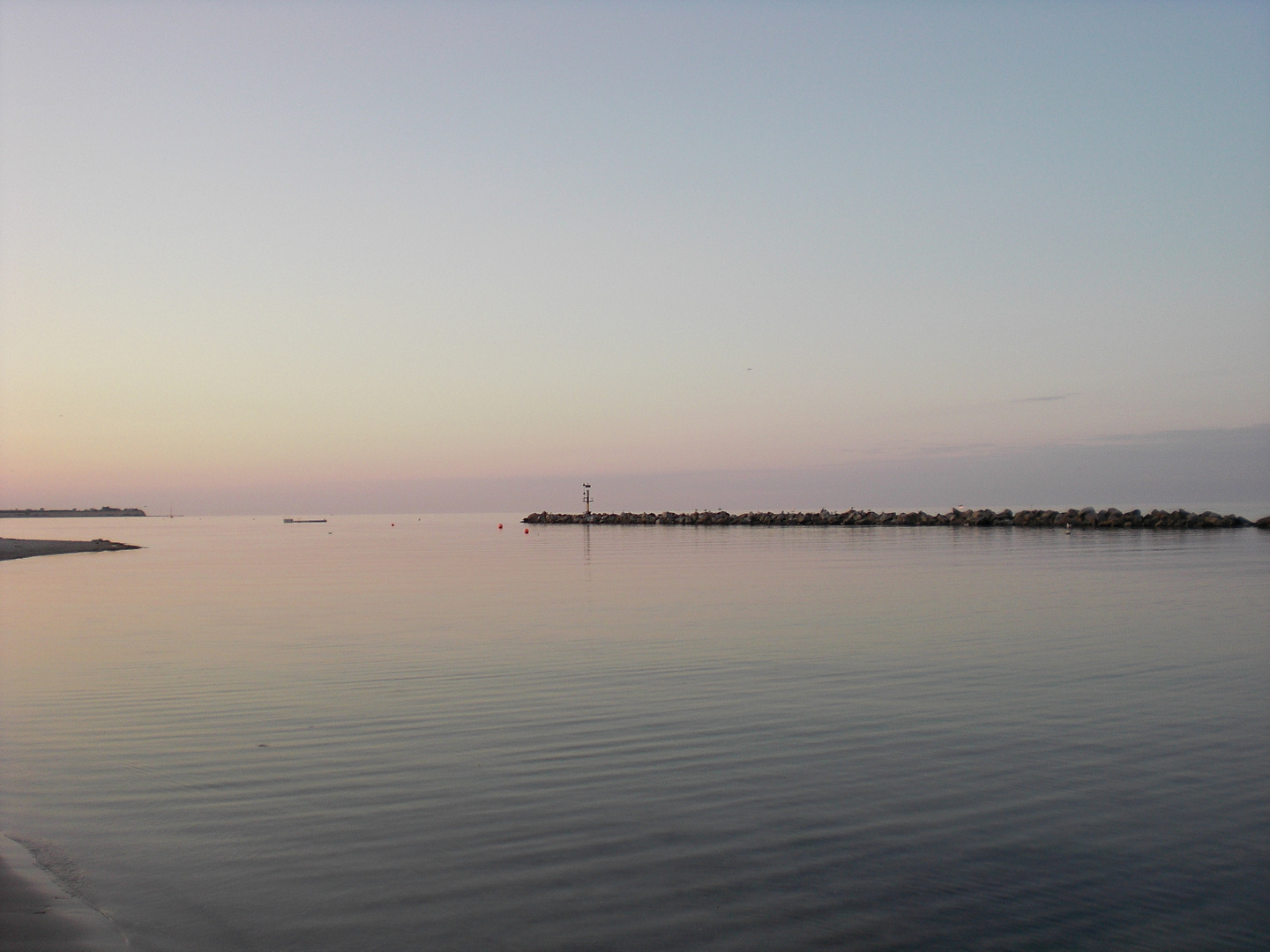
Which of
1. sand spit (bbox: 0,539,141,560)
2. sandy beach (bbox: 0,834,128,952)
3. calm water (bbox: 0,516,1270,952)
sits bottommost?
calm water (bbox: 0,516,1270,952)

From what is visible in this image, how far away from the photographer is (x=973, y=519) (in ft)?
311

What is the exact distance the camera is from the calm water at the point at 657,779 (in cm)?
611

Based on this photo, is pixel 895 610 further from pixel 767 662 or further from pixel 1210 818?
pixel 1210 818

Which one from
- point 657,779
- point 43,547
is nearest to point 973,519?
point 43,547

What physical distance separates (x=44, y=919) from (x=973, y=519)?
96476 mm

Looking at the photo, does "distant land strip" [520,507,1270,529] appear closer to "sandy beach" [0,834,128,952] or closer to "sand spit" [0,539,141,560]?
"sand spit" [0,539,141,560]

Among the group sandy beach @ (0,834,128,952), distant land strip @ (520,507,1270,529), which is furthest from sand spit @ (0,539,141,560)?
distant land strip @ (520,507,1270,529)

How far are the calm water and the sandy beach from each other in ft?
0.69

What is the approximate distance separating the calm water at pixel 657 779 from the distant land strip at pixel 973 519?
6815 cm

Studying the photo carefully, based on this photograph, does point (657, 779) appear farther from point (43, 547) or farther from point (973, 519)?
point (973, 519)

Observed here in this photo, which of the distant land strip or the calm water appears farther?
the distant land strip

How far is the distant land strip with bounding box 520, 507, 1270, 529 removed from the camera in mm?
81500

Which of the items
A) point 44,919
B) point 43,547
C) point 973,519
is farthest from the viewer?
point 973,519

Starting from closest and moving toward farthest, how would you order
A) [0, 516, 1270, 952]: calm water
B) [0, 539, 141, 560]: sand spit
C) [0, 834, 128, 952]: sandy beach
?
[0, 834, 128, 952]: sandy beach
[0, 516, 1270, 952]: calm water
[0, 539, 141, 560]: sand spit
